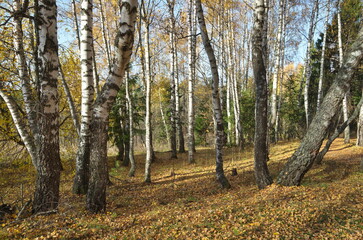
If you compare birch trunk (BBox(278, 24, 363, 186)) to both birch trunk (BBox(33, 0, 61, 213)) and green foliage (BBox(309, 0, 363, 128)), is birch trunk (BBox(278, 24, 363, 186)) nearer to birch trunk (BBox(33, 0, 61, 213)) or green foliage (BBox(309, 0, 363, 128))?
birch trunk (BBox(33, 0, 61, 213))

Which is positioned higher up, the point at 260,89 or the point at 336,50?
the point at 336,50

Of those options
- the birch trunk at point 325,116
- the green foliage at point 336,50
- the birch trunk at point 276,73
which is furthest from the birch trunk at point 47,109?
the green foliage at point 336,50

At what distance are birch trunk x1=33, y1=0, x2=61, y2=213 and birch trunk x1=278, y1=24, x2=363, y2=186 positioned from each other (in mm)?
5651

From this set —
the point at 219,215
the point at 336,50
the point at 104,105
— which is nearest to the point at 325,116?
the point at 219,215

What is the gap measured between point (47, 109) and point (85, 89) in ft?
5.66

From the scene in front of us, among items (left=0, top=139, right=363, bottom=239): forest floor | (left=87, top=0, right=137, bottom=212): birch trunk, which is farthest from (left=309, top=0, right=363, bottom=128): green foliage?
(left=87, top=0, right=137, bottom=212): birch trunk

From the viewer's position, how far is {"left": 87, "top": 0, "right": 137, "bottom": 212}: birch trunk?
4.05 m

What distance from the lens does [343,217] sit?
12.7ft

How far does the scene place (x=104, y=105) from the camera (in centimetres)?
446

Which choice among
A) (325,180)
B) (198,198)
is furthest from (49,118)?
(325,180)

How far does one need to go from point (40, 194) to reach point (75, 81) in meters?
8.40

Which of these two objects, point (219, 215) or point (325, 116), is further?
point (325, 116)

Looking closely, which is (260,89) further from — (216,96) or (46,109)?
(46,109)

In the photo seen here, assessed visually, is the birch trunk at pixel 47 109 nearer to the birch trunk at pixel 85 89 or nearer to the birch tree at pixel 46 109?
the birch tree at pixel 46 109
